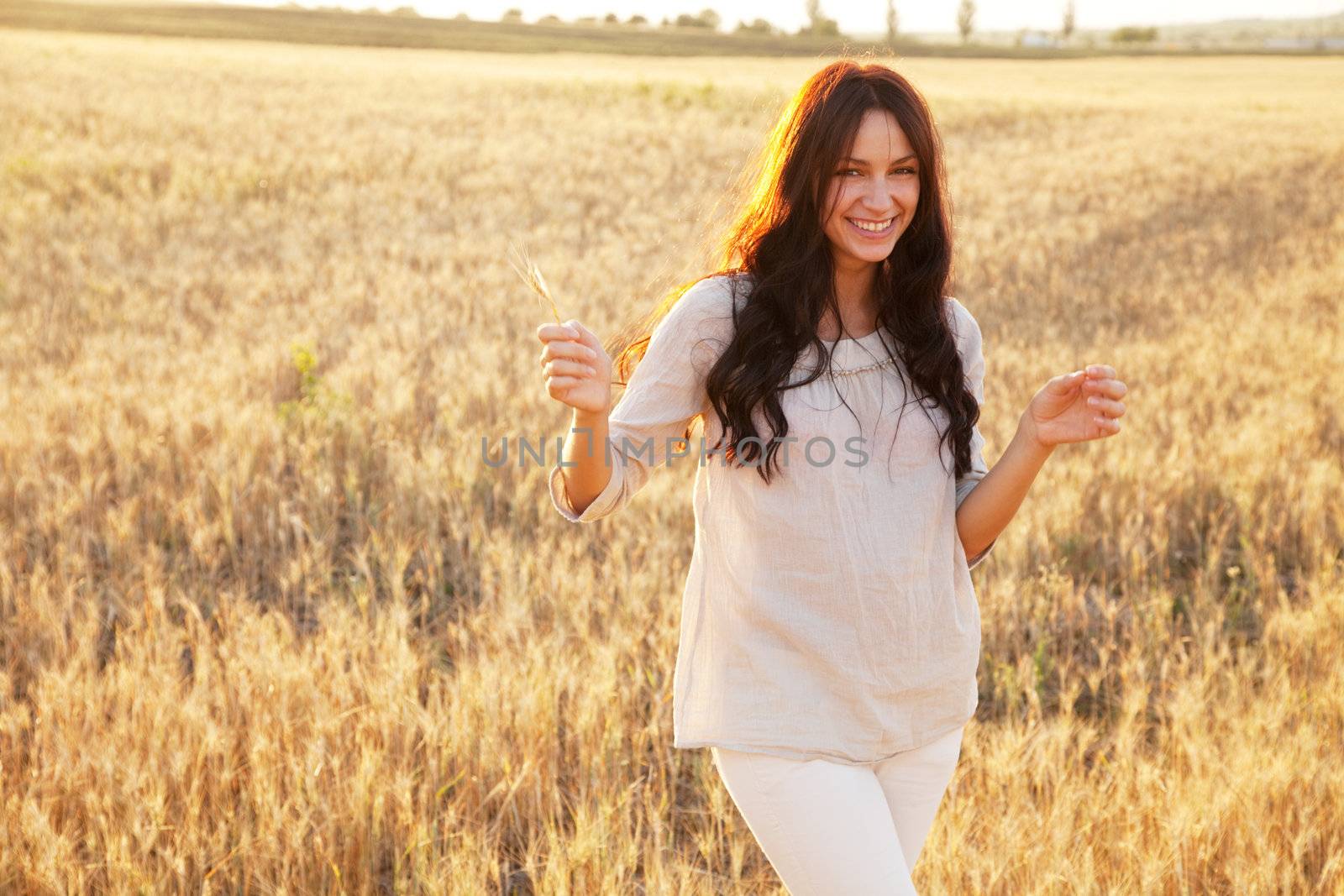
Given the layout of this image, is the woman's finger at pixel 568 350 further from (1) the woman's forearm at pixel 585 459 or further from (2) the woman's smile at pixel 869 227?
(2) the woman's smile at pixel 869 227

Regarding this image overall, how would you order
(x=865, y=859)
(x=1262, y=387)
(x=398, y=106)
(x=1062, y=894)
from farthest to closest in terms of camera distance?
(x=398, y=106) → (x=1262, y=387) → (x=1062, y=894) → (x=865, y=859)

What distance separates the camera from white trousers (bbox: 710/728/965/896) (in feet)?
5.98

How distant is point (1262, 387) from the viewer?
23.7ft

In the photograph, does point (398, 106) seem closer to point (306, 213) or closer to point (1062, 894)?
point (306, 213)

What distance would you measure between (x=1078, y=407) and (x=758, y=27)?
9759 cm

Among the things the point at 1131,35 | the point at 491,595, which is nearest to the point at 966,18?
the point at 1131,35

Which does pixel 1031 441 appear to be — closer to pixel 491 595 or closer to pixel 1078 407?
pixel 1078 407

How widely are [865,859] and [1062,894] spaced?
1.06 metres

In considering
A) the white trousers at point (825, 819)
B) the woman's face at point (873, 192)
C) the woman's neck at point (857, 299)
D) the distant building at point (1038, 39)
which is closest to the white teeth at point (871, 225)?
the woman's face at point (873, 192)

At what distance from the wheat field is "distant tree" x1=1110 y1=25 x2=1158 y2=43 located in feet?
341

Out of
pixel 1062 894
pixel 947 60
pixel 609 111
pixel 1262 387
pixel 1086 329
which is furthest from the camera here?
pixel 947 60

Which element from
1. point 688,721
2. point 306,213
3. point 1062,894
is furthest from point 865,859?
point 306,213

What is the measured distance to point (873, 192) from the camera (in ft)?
6.79

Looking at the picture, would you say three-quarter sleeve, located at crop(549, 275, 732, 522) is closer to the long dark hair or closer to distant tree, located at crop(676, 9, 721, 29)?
the long dark hair
